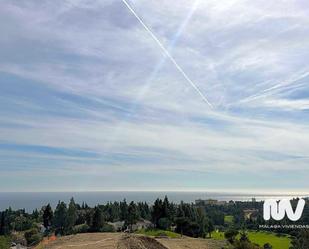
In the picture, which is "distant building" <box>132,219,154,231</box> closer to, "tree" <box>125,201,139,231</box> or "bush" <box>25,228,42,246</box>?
"tree" <box>125,201,139,231</box>

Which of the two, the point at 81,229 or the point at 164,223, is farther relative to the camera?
the point at 81,229

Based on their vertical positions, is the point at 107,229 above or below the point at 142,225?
below

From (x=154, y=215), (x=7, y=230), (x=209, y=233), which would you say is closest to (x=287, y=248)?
(x=209, y=233)

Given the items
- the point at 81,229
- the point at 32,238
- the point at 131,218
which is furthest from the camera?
the point at 131,218

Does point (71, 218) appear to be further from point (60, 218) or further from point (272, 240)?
point (272, 240)

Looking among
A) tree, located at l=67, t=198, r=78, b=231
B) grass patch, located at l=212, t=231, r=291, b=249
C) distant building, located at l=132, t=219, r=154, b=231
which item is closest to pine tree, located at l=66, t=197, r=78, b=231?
tree, located at l=67, t=198, r=78, b=231

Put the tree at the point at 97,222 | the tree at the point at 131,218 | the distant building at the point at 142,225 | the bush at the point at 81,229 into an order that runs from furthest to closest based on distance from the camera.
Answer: the distant building at the point at 142,225 < the tree at the point at 131,218 < the bush at the point at 81,229 < the tree at the point at 97,222

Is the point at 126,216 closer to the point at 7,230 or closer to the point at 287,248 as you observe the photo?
the point at 7,230

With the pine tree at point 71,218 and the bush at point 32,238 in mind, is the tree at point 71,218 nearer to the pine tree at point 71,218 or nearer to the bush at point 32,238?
the pine tree at point 71,218
